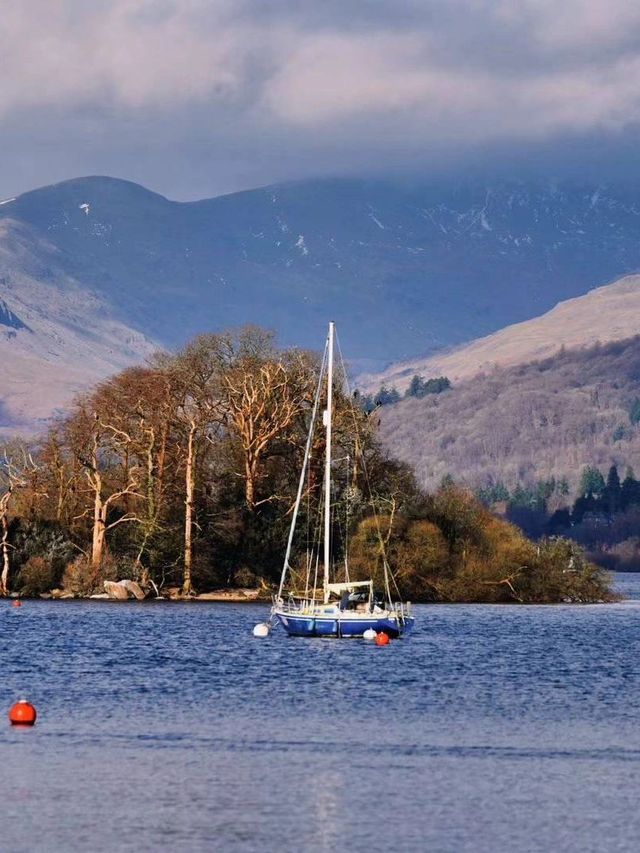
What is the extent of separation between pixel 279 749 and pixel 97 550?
72.2 m

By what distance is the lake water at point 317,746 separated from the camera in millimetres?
37125

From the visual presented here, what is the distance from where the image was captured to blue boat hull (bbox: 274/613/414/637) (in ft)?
287

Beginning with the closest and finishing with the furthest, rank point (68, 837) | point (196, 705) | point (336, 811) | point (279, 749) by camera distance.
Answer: point (68, 837), point (336, 811), point (279, 749), point (196, 705)

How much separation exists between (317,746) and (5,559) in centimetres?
7600

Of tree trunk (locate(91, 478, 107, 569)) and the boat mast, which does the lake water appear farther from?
tree trunk (locate(91, 478, 107, 569))

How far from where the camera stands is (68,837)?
35844mm

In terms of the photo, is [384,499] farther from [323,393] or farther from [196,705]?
[196,705]

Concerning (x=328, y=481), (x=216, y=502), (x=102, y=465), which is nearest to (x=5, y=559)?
(x=102, y=465)

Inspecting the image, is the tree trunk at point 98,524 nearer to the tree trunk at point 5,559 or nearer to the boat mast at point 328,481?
the tree trunk at point 5,559

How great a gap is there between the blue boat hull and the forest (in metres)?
27.6

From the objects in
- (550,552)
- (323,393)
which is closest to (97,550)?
(323,393)

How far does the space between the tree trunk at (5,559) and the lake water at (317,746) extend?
102ft

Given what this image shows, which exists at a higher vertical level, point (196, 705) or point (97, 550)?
point (97, 550)

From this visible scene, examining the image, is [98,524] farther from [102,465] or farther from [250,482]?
[102,465]
